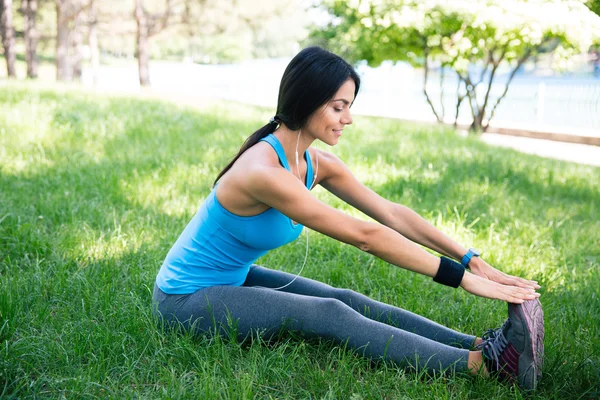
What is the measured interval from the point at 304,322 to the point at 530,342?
0.89 m

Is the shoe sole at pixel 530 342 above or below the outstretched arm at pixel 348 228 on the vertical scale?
below

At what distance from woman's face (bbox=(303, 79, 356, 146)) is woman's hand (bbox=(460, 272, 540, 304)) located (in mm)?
803

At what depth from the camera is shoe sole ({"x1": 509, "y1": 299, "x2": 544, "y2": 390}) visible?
233 cm

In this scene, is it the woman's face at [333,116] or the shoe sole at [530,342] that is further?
the woman's face at [333,116]

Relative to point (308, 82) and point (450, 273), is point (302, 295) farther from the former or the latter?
point (308, 82)

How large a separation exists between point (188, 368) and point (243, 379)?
13.4 inches

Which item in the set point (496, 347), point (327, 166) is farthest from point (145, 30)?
point (496, 347)

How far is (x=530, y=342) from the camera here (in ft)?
7.63

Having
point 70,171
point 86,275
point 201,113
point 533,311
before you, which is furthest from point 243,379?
point 201,113

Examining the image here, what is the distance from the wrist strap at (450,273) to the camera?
2.39 m

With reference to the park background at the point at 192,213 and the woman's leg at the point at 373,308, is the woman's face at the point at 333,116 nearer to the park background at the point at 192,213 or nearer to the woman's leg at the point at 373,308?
the woman's leg at the point at 373,308

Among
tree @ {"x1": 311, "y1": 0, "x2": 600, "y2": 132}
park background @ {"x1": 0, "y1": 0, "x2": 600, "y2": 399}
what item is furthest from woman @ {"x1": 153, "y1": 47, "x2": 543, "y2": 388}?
tree @ {"x1": 311, "y1": 0, "x2": 600, "y2": 132}

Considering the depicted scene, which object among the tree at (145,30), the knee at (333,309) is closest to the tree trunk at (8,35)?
the tree at (145,30)

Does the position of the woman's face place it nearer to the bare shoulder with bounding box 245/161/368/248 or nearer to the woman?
the woman
